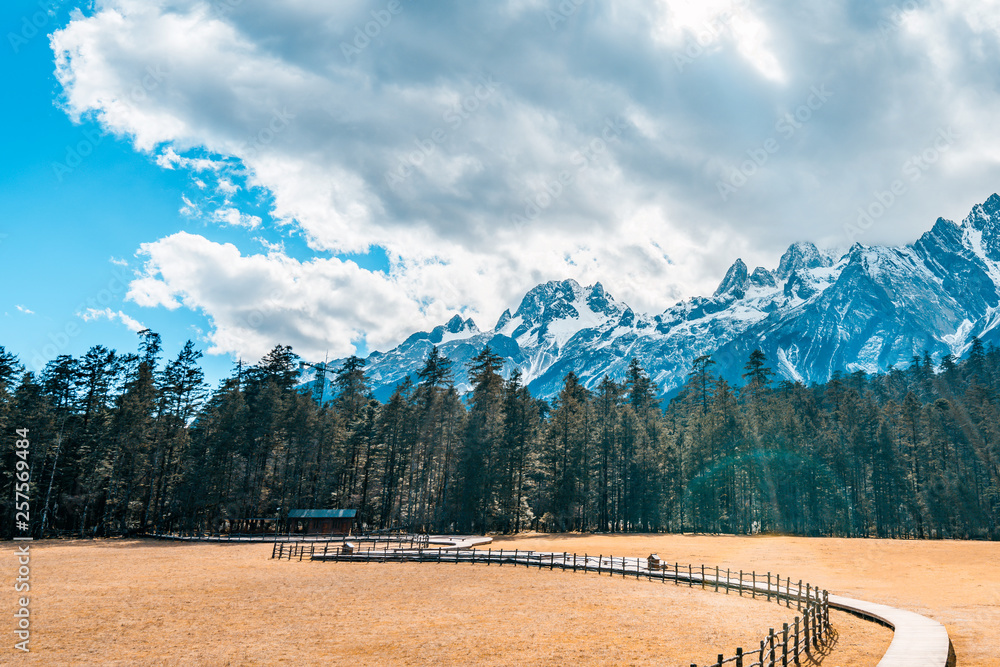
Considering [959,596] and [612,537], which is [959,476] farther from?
[959,596]

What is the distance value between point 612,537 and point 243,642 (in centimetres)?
5519

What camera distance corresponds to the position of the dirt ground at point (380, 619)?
16.2 m

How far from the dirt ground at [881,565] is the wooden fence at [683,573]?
1846mm

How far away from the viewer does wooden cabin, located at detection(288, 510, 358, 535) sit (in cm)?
6119

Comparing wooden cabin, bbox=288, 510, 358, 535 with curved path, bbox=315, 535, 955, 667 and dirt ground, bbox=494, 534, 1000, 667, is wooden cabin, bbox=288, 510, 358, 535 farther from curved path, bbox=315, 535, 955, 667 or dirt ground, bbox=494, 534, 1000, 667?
curved path, bbox=315, 535, 955, 667

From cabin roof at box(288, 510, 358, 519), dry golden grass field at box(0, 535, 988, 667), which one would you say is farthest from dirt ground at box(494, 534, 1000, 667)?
cabin roof at box(288, 510, 358, 519)

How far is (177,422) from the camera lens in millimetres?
65000

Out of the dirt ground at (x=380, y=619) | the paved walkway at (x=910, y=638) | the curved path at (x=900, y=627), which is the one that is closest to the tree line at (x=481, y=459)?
the dirt ground at (x=380, y=619)

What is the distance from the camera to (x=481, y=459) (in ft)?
222

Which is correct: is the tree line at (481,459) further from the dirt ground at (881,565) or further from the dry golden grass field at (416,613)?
the dry golden grass field at (416,613)

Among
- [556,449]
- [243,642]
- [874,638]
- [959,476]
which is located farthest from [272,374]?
[959,476]

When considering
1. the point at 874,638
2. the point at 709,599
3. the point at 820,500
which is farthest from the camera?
the point at 820,500

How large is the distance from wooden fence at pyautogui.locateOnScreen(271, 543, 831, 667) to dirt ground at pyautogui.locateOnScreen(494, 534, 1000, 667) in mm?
1846

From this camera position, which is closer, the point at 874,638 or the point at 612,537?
the point at 874,638
